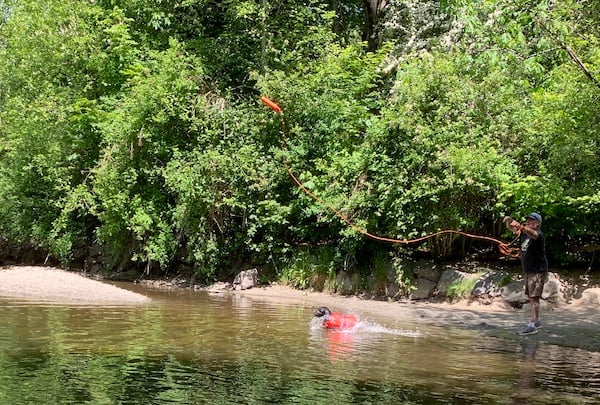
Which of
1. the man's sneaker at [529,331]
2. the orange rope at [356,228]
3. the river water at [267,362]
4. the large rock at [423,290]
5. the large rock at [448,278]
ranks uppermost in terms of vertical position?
the orange rope at [356,228]


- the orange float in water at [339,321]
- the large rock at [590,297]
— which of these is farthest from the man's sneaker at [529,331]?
the large rock at [590,297]

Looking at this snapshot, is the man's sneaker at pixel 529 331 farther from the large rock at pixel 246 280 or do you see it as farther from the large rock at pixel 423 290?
the large rock at pixel 246 280

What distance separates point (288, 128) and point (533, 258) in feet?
27.3

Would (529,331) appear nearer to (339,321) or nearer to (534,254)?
(534,254)

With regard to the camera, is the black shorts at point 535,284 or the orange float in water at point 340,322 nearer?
the orange float in water at point 340,322

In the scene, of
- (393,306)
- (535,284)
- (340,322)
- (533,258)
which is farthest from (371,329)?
(393,306)

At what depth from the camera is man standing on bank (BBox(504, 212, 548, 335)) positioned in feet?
34.9

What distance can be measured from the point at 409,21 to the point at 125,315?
14039 mm

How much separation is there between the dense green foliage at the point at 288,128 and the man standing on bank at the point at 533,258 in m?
1.75

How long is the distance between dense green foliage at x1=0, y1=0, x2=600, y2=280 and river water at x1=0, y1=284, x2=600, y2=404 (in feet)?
13.4

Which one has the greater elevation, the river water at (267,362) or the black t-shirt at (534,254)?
the black t-shirt at (534,254)

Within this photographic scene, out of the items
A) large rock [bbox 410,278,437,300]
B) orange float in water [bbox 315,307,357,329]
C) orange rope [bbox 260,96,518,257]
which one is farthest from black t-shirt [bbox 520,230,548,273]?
large rock [bbox 410,278,437,300]

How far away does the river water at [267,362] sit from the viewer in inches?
237

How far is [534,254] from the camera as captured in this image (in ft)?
35.7
